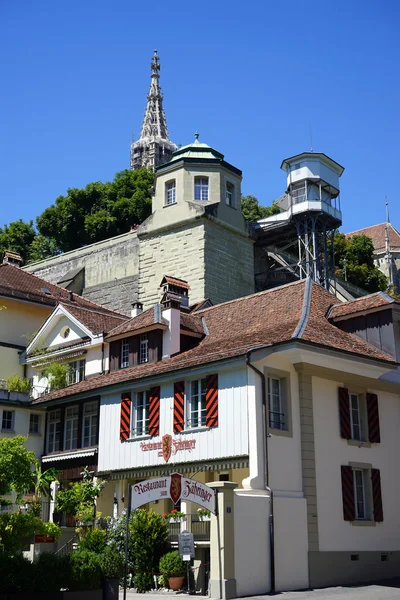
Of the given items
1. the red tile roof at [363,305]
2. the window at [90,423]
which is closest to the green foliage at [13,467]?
the window at [90,423]

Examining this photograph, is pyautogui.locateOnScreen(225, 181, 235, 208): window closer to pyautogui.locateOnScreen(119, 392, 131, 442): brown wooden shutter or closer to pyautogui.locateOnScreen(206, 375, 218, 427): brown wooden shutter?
pyautogui.locateOnScreen(119, 392, 131, 442): brown wooden shutter

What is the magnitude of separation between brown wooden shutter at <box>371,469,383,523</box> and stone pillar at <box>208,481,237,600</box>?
640cm

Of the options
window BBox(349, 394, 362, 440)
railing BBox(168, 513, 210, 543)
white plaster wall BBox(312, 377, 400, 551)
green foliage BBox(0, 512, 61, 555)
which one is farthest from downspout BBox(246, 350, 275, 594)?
green foliage BBox(0, 512, 61, 555)

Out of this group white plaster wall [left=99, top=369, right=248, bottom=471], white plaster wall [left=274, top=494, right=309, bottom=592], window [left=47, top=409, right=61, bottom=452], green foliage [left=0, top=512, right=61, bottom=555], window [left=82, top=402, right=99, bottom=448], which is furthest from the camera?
window [left=47, top=409, right=61, bottom=452]

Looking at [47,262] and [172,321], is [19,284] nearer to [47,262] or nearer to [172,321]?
[172,321]

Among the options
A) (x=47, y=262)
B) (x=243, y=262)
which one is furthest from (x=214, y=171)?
(x=47, y=262)

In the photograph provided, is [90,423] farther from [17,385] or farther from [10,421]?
[17,385]

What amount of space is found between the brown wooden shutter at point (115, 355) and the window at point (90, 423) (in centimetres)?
177

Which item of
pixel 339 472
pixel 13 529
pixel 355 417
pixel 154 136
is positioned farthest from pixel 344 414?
pixel 154 136

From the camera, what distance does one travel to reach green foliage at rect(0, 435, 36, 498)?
2095cm

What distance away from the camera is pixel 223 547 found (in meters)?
19.6

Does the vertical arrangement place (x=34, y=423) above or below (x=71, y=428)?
above

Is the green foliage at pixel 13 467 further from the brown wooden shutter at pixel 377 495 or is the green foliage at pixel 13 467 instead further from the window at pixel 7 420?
the brown wooden shutter at pixel 377 495

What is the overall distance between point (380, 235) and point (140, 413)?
7068 centimetres
